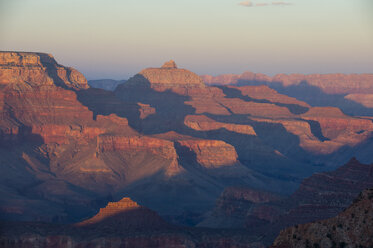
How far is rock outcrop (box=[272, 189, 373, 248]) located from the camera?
3155 centimetres

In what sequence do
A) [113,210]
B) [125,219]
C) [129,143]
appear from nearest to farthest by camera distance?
[125,219] → [113,210] → [129,143]

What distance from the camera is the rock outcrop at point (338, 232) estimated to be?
104 ft

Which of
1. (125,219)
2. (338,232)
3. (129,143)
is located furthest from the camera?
(129,143)

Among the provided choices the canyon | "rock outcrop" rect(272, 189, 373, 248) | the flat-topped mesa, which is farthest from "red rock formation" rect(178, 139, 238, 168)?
"rock outcrop" rect(272, 189, 373, 248)

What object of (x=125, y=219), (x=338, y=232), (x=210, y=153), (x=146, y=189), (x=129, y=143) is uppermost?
(x=338, y=232)

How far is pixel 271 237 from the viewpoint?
294 ft

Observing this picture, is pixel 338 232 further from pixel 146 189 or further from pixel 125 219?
pixel 146 189

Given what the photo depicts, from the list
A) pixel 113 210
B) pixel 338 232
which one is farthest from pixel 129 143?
pixel 338 232

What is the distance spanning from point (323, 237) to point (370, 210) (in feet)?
6.79

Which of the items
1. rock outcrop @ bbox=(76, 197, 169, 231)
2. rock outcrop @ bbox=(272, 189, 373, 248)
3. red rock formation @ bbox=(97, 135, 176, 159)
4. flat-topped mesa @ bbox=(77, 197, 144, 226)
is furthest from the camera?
red rock formation @ bbox=(97, 135, 176, 159)

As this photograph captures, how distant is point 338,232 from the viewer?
3192 cm

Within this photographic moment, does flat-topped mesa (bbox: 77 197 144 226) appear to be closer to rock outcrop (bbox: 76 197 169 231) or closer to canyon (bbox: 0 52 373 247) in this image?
rock outcrop (bbox: 76 197 169 231)

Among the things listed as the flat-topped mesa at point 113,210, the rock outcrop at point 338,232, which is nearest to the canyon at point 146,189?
the flat-topped mesa at point 113,210

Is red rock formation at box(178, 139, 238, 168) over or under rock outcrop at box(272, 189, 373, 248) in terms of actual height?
under
